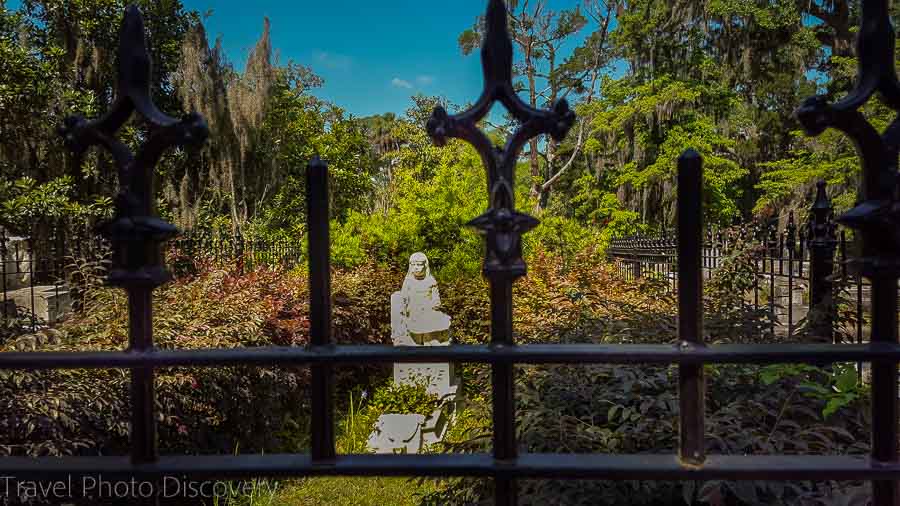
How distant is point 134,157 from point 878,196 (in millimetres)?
1116

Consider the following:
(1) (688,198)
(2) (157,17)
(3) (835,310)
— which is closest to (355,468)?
(1) (688,198)

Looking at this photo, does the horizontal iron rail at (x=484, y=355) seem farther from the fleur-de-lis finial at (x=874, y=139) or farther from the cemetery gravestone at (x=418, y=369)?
the cemetery gravestone at (x=418, y=369)

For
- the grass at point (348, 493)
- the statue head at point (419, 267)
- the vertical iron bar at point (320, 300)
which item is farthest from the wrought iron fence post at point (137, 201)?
the statue head at point (419, 267)

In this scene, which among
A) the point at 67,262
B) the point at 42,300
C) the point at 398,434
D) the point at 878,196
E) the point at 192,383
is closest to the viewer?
the point at 878,196

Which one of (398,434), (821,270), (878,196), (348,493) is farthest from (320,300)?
(398,434)

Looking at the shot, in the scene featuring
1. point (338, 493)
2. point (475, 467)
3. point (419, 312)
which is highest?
point (475, 467)

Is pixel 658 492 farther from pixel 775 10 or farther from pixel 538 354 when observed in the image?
pixel 775 10

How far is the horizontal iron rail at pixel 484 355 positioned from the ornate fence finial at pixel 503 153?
0.13 m

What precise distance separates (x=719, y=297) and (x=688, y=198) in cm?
362

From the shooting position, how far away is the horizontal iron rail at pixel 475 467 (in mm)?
844

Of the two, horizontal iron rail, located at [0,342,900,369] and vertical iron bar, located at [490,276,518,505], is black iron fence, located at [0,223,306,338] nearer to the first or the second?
horizontal iron rail, located at [0,342,900,369]

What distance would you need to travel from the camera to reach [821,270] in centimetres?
360

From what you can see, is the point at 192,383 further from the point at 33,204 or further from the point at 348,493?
the point at 33,204

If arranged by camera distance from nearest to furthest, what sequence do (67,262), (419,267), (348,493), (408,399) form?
(348,493)
(408,399)
(419,267)
(67,262)
